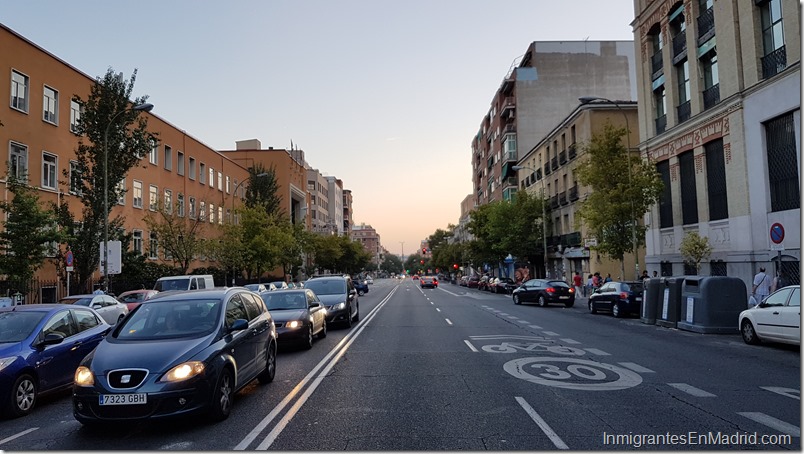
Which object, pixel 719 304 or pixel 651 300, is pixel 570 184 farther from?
pixel 719 304

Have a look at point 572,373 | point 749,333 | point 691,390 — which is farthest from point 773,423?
point 749,333

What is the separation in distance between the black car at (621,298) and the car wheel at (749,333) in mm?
7585

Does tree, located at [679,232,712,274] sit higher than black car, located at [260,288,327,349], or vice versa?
tree, located at [679,232,712,274]

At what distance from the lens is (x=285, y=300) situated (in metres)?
14.4

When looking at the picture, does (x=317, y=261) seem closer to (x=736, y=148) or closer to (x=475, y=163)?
(x=475, y=163)

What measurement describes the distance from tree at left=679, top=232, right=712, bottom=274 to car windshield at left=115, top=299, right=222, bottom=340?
22.0 metres

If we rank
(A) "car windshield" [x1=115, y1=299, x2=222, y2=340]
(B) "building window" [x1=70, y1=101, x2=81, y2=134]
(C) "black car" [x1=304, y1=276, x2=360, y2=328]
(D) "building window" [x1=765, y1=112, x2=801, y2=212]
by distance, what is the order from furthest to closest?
(B) "building window" [x1=70, y1=101, x2=81, y2=134] < (D) "building window" [x1=765, y1=112, x2=801, y2=212] < (C) "black car" [x1=304, y1=276, x2=360, y2=328] < (A) "car windshield" [x1=115, y1=299, x2=222, y2=340]

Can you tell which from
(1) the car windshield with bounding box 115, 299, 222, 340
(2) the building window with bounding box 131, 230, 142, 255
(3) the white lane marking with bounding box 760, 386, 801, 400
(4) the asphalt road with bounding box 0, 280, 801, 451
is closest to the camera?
(4) the asphalt road with bounding box 0, 280, 801, 451

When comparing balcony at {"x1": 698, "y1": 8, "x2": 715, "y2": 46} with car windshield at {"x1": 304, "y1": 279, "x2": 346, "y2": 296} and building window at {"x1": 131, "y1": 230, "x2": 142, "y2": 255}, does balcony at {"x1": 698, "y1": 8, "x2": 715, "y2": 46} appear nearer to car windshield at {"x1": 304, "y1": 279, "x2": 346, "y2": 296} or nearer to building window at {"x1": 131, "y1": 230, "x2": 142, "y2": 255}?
car windshield at {"x1": 304, "y1": 279, "x2": 346, "y2": 296}

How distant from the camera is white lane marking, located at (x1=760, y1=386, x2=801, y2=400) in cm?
789

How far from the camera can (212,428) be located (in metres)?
6.44

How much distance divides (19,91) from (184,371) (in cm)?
2518

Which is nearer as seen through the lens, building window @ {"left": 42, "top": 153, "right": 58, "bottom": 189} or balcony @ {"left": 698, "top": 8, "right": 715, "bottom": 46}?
balcony @ {"left": 698, "top": 8, "right": 715, "bottom": 46}

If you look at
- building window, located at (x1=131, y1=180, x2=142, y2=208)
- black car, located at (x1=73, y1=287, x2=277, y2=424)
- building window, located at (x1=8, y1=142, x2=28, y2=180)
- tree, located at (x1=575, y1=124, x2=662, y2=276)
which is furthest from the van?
tree, located at (x1=575, y1=124, x2=662, y2=276)
